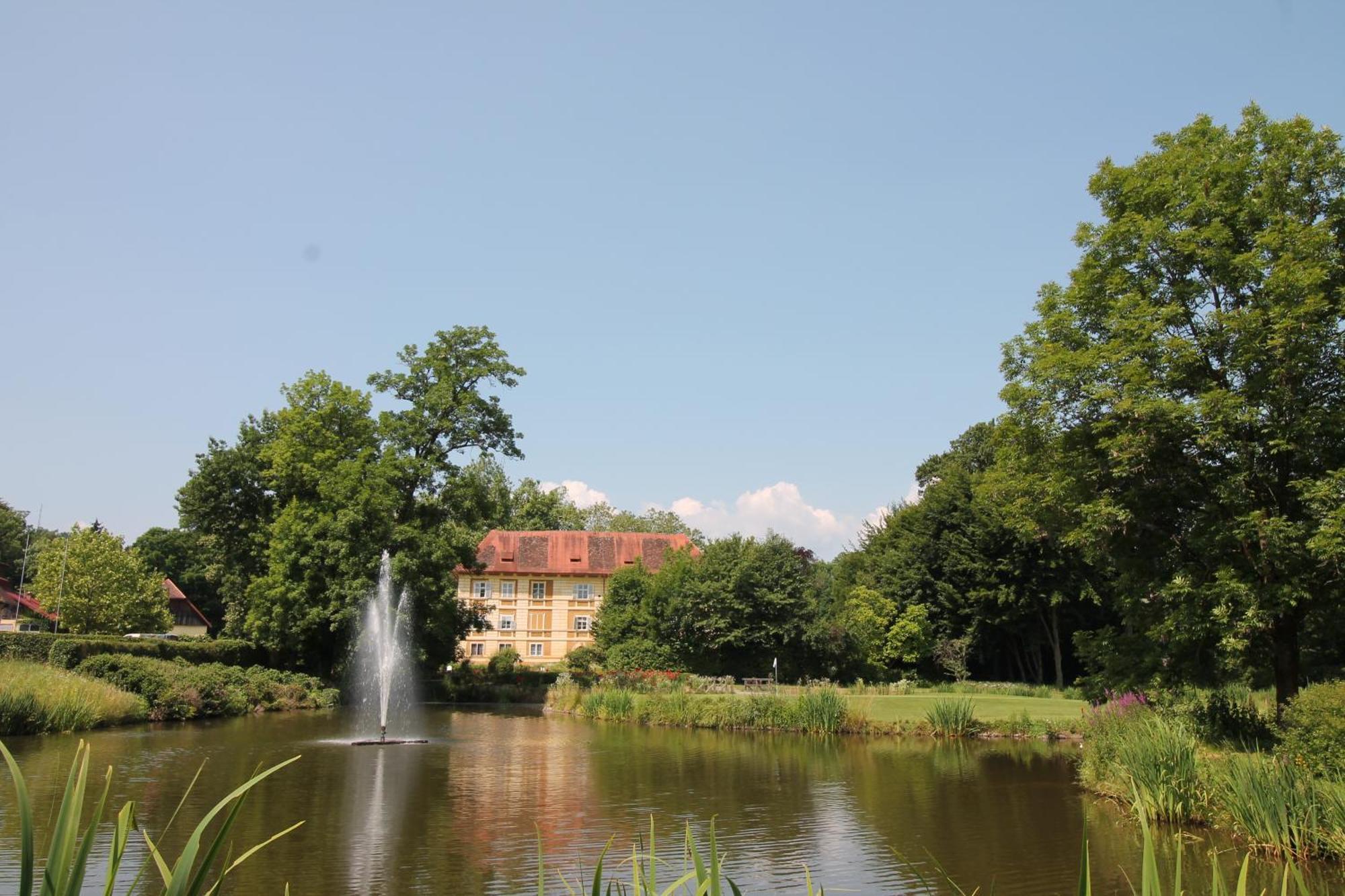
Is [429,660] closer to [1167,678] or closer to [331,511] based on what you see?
[331,511]

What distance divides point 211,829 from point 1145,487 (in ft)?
55.4

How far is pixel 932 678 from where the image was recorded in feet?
145

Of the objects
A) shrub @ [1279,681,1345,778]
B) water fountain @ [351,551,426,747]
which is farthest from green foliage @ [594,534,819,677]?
shrub @ [1279,681,1345,778]

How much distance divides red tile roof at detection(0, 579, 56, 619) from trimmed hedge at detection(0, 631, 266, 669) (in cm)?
3063

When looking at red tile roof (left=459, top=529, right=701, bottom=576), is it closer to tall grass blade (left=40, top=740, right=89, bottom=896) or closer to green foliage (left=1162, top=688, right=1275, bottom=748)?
green foliage (left=1162, top=688, right=1275, bottom=748)

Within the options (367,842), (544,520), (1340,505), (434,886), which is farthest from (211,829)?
(544,520)

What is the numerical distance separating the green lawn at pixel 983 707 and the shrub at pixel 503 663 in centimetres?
1996

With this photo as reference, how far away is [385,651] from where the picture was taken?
39.6 m


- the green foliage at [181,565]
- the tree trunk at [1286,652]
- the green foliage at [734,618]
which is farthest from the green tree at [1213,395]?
the green foliage at [181,565]

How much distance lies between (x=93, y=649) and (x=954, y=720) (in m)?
26.4

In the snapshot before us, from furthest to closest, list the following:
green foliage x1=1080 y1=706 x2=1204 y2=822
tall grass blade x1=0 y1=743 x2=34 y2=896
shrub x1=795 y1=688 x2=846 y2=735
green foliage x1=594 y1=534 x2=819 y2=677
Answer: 1. green foliage x1=594 y1=534 x2=819 y2=677
2. shrub x1=795 y1=688 x2=846 y2=735
3. green foliage x1=1080 y1=706 x2=1204 y2=822
4. tall grass blade x1=0 y1=743 x2=34 y2=896

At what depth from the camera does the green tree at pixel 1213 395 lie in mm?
16500

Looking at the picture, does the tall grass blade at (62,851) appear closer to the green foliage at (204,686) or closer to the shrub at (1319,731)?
the shrub at (1319,731)

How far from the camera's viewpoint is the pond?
11.8 m
